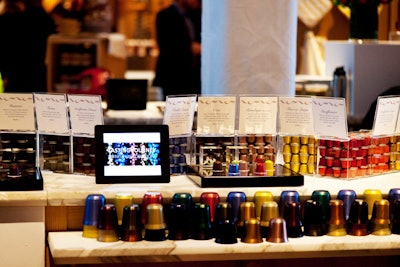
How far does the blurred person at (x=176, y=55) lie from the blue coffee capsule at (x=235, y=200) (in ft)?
17.9

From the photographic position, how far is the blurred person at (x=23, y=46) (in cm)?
928

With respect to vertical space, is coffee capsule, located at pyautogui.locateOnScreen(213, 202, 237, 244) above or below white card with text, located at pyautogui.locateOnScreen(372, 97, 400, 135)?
below

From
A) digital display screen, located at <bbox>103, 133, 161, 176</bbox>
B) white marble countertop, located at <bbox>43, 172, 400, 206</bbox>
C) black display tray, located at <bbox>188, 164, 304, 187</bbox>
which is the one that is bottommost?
white marble countertop, located at <bbox>43, 172, 400, 206</bbox>

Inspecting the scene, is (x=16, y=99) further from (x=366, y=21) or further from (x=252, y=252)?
(x=366, y=21)

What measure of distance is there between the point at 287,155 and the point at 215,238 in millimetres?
736

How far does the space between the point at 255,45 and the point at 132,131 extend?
4.83ft

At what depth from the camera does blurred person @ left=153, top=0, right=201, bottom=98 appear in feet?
30.8

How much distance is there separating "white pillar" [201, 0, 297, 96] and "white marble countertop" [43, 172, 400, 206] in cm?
112

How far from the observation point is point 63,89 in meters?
10.6

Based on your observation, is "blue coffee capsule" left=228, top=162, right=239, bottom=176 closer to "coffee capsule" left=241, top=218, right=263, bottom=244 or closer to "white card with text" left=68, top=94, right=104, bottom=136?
"coffee capsule" left=241, top=218, right=263, bottom=244

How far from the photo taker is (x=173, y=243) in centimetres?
378

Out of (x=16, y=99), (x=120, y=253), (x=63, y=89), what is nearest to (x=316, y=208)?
(x=120, y=253)

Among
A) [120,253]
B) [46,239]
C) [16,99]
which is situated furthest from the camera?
[16,99]

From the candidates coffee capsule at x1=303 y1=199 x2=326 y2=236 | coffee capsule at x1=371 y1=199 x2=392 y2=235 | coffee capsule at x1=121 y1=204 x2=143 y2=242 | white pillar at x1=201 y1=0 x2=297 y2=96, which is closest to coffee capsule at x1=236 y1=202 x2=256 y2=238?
coffee capsule at x1=303 y1=199 x2=326 y2=236
